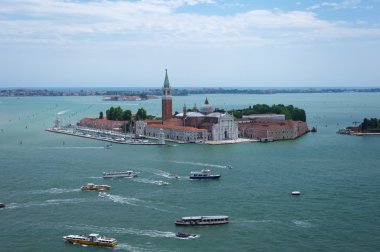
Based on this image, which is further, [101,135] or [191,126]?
[191,126]

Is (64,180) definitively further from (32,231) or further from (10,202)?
(32,231)

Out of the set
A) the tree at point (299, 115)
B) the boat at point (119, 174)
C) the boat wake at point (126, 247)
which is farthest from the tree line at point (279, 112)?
the boat wake at point (126, 247)

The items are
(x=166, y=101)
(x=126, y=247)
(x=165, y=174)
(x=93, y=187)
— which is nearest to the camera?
(x=126, y=247)

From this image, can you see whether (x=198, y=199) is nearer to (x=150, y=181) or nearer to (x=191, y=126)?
(x=150, y=181)

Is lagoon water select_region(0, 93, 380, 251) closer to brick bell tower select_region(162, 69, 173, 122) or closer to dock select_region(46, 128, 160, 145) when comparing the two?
dock select_region(46, 128, 160, 145)

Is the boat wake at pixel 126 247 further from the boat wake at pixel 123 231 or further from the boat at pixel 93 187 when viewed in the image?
the boat at pixel 93 187

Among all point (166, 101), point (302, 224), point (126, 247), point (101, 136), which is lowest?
point (126, 247)

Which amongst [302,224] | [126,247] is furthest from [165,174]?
[126,247]

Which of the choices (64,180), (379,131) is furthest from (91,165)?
(379,131)
